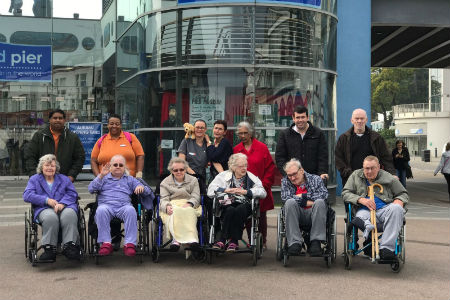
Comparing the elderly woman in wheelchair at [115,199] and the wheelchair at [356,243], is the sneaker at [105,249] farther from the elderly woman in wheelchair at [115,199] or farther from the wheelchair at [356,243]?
the wheelchair at [356,243]

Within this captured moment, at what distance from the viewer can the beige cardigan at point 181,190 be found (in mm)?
7223

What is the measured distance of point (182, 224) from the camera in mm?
6875

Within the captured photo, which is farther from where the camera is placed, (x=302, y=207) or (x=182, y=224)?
(x=302, y=207)

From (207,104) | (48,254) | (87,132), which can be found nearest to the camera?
(48,254)

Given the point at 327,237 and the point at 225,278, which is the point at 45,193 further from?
the point at 327,237

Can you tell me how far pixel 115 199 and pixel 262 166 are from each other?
1.90 m

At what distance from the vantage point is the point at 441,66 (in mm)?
28156

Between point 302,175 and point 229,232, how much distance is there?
1.04m

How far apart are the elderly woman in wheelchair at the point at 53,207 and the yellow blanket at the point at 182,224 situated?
3.29 feet

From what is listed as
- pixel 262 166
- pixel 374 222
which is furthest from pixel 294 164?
pixel 374 222

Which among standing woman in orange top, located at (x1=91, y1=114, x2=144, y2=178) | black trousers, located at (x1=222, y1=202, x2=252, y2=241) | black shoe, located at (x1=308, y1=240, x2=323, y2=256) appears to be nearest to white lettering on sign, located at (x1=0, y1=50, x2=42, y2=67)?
standing woman in orange top, located at (x1=91, y1=114, x2=144, y2=178)

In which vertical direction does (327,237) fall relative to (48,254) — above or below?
above

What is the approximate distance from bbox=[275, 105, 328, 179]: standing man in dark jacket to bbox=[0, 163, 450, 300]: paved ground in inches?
43.4

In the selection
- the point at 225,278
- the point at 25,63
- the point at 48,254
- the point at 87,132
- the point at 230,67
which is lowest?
the point at 225,278
